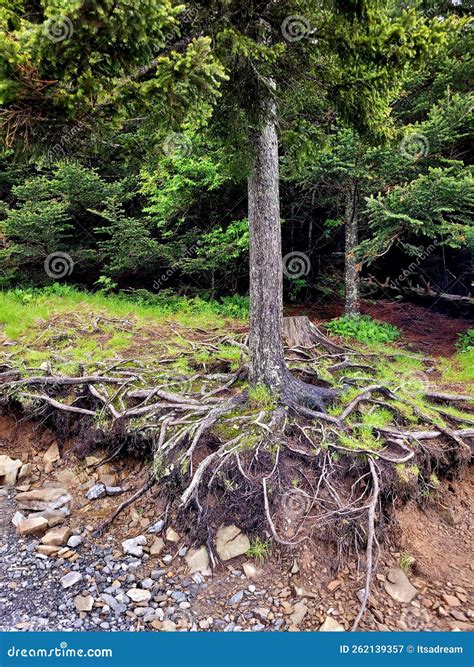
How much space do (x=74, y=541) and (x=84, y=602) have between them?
75 cm

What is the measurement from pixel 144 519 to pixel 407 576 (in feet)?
7.84

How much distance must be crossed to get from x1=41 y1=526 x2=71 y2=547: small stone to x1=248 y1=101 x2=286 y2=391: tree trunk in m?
2.37

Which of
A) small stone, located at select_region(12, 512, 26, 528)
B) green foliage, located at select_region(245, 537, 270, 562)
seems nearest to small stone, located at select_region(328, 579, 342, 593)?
green foliage, located at select_region(245, 537, 270, 562)

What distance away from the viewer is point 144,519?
3.93 metres

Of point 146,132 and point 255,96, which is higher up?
point 255,96

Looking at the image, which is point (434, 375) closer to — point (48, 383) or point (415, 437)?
point (415, 437)

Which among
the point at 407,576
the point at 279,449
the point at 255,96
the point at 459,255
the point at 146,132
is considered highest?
the point at 255,96

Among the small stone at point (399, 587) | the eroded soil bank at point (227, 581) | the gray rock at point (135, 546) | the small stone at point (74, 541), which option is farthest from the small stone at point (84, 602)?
the small stone at point (399, 587)

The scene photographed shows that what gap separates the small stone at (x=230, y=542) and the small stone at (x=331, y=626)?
2.62 feet

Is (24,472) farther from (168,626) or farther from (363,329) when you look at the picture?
(363,329)

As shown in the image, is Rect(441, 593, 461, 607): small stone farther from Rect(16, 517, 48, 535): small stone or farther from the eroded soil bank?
Rect(16, 517, 48, 535): small stone

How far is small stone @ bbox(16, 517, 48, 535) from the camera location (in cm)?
383

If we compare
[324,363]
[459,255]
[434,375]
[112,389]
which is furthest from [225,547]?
[459,255]

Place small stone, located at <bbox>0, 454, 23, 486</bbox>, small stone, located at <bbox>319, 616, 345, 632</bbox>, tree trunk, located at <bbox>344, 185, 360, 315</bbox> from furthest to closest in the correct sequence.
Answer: tree trunk, located at <bbox>344, 185, 360, 315</bbox> → small stone, located at <bbox>0, 454, 23, 486</bbox> → small stone, located at <bbox>319, 616, 345, 632</bbox>
